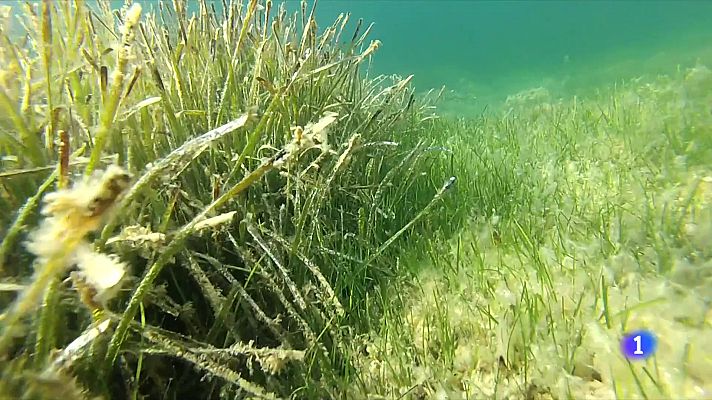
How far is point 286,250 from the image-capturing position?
1379 millimetres

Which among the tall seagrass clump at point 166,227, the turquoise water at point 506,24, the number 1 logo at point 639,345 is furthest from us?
the turquoise water at point 506,24

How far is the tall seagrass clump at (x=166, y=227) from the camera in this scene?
2.42 ft

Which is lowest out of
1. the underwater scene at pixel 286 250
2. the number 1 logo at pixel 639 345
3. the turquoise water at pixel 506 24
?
the number 1 logo at pixel 639 345

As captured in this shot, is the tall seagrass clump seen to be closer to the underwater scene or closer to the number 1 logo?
the underwater scene

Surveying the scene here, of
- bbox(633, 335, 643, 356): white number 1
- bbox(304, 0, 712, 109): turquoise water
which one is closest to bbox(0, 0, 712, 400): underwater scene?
bbox(633, 335, 643, 356): white number 1

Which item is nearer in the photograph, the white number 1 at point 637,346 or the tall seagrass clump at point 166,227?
the tall seagrass clump at point 166,227

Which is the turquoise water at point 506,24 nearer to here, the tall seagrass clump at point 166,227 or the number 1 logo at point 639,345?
the tall seagrass clump at point 166,227

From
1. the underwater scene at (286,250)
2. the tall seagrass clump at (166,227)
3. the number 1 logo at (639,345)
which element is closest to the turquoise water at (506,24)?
the underwater scene at (286,250)

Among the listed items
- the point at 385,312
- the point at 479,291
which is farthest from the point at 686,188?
the point at 385,312

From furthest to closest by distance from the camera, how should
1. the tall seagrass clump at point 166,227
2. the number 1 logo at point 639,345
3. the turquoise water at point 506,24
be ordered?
the turquoise water at point 506,24, the number 1 logo at point 639,345, the tall seagrass clump at point 166,227

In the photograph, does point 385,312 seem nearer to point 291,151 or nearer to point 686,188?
point 291,151

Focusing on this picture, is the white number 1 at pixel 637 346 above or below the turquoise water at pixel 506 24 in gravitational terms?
below

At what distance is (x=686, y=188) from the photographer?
1.69 meters

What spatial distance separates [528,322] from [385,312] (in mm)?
424
